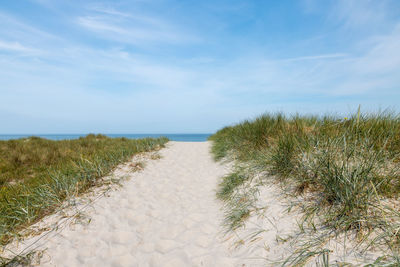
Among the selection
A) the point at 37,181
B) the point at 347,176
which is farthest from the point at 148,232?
the point at 37,181

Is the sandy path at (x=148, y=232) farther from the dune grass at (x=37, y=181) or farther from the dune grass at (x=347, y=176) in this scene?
the dune grass at (x=347, y=176)

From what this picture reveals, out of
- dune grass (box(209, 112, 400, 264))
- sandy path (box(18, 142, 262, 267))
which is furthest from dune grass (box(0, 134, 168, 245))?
dune grass (box(209, 112, 400, 264))

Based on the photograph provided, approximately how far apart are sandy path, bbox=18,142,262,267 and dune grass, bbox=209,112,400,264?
928 millimetres

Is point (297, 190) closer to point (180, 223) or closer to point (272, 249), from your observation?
point (272, 249)

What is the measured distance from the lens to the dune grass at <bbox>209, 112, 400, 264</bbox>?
2.30 m

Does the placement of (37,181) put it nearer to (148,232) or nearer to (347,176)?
(148,232)

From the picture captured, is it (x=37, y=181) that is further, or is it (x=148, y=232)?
(x=37, y=181)

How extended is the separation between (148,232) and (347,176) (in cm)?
326

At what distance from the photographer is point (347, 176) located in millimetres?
2762

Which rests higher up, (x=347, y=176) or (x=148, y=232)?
(x=347, y=176)

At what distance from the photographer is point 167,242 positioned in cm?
331

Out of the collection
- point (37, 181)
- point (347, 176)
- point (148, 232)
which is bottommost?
point (148, 232)

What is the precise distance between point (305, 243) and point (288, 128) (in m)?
4.03

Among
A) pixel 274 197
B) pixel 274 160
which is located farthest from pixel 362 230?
pixel 274 160
